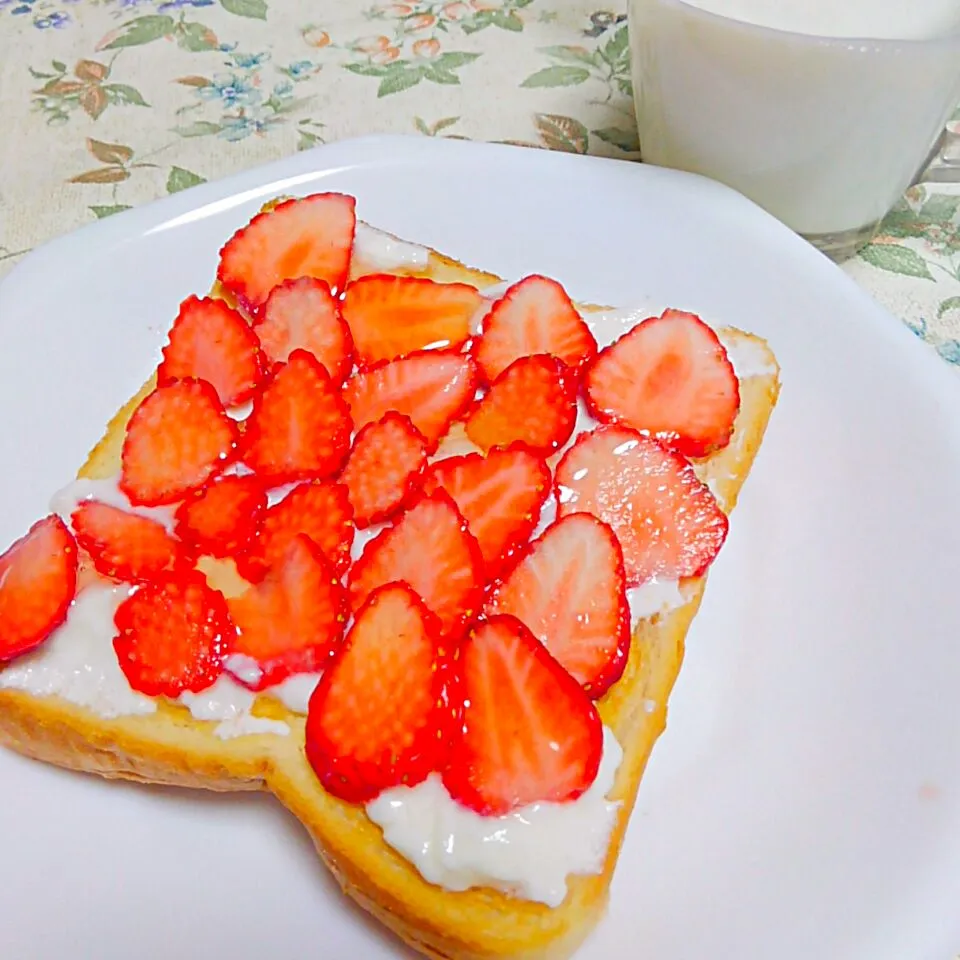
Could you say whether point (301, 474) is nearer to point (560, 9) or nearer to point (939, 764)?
point (939, 764)

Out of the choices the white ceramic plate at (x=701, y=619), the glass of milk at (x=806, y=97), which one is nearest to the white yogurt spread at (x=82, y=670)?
the white ceramic plate at (x=701, y=619)

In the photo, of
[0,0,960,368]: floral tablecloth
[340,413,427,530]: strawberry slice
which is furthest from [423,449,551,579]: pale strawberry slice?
[0,0,960,368]: floral tablecloth

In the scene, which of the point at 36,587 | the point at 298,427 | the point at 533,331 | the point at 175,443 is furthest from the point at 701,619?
the point at 36,587

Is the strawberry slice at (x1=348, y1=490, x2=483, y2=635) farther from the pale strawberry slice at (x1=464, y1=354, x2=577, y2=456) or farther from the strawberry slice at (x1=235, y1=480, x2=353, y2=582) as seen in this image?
the pale strawberry slice at (x1=464, y1=354, x2=577, y2=456)

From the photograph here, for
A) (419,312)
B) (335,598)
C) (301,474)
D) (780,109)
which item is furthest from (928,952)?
(780,109)

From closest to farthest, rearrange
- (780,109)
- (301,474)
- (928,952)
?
(928,952), (301,474), (780,109)

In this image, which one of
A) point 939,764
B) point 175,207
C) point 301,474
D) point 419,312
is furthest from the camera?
point 175,207

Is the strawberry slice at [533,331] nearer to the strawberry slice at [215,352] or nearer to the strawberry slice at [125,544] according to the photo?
the strawberry slice at [215,352]

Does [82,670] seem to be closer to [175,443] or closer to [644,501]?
[175,443]
